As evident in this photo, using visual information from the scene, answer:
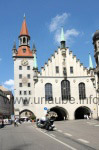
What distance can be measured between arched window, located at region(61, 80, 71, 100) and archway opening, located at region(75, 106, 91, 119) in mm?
5073

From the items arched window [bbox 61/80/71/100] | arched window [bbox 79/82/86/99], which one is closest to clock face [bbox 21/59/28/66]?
arched window [bbox 61/80/71/100]

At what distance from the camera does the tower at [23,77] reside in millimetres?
53719

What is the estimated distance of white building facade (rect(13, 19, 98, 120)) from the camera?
169 feet

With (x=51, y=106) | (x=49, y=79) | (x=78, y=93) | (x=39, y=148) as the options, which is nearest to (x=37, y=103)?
(x=51, y=106)

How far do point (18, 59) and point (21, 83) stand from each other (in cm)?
716

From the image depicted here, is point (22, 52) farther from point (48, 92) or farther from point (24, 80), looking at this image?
point (48, 92)

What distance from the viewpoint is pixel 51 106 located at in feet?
167

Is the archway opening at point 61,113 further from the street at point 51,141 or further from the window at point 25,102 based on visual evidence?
the street at point 51,141

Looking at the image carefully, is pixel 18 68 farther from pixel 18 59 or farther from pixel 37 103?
pixel 37 103

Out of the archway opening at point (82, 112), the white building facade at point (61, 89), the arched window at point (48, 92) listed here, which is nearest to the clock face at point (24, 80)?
the white building facade at point (61, 89)

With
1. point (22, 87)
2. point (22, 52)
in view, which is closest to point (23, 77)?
point (22, 87)

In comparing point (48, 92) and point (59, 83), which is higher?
point (59, 83)

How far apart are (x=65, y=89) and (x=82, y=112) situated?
Answer: 9.77m

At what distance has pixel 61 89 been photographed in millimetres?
52438
